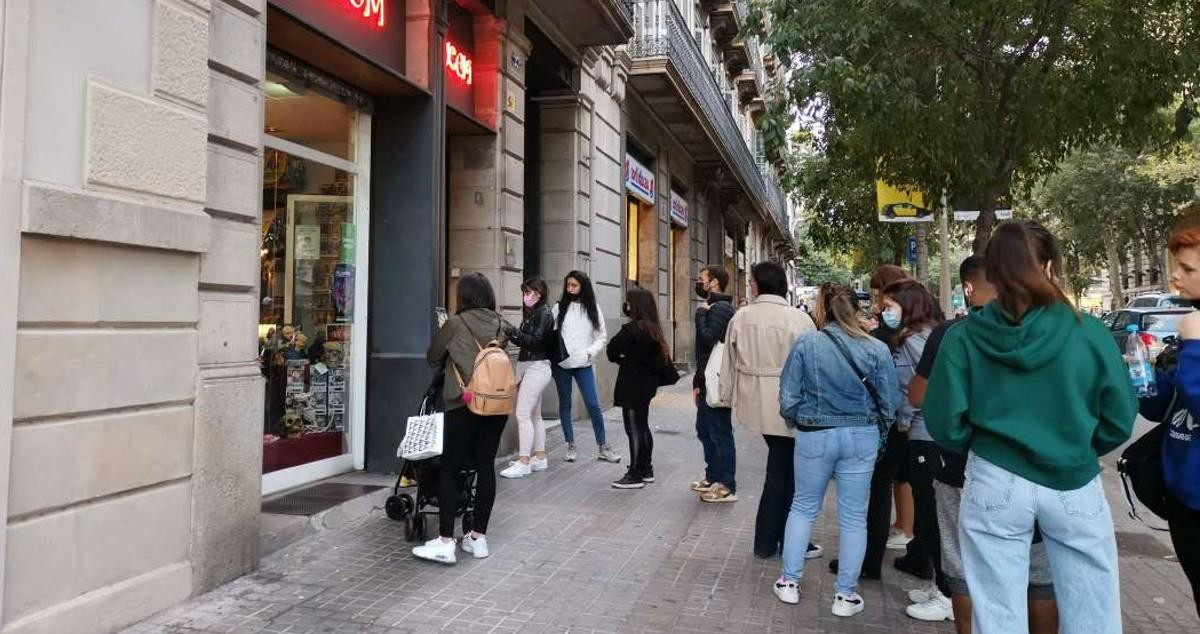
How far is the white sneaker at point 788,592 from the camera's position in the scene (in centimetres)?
435

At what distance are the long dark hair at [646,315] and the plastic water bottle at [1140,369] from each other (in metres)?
3.79

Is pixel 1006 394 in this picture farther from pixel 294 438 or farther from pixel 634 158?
pixel 634 158

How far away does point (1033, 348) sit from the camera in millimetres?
2561

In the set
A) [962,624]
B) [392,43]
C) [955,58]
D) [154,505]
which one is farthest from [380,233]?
[955,58]

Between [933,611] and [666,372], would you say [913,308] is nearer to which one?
[933,611]

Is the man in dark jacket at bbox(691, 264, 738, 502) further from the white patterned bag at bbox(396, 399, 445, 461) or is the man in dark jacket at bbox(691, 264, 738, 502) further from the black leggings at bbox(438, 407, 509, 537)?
the white patterned bag at bbox(396, 399, 445, 461)

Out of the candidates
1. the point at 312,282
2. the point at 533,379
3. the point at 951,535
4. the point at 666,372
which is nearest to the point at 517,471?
the point at 533,379

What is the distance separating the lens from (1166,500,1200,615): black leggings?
261cm

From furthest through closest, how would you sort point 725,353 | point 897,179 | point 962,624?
1. point 897,179
2. point 725,353
3. point 962,624

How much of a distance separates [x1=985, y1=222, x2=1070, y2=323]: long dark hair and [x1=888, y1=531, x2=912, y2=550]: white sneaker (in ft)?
10.3

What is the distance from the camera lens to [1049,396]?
257cm

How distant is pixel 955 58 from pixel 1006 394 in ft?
25.5

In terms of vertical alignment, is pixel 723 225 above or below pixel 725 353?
above

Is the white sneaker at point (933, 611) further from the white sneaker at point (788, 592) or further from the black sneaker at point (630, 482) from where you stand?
the black sneaker at point (630, 482)
